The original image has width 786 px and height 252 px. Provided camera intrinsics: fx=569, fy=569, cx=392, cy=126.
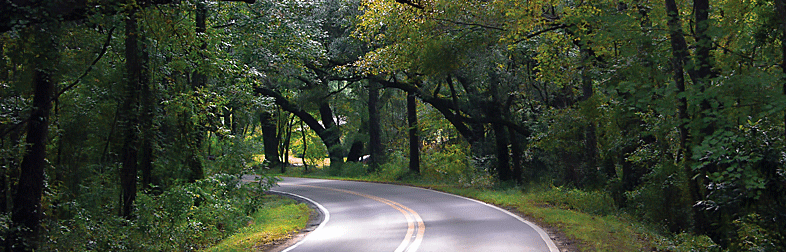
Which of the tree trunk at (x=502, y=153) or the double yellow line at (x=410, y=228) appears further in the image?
the tree trunk at (x=502, y=153)

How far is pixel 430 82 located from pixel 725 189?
16302 millimetres

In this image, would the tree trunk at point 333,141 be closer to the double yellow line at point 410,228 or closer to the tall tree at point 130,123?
the double yellow line at point 410,228

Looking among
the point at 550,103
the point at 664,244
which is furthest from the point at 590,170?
the point at 664,244

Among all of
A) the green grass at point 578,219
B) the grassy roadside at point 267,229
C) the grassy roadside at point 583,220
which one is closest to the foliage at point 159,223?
the grassy roadside at point 267,229

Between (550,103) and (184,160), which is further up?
(550,103)

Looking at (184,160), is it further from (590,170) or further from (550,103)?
(550,103)

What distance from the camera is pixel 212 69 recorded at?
13.6m

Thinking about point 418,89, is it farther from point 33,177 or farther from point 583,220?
point 33,177

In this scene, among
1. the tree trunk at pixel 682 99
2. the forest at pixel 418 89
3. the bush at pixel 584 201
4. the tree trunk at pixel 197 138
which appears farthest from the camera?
the bush at pixel 584 201

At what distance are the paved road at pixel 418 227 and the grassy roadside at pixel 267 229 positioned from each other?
68 centimetres

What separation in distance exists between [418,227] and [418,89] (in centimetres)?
1475

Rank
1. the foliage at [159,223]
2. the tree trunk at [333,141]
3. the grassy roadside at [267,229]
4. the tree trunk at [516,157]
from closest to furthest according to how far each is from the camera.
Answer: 1. the foliage at [159,223]
2. the grassy roadside at [267,229]
3. the tree trunk at [516,157]
4. the tree trunk at [333,141]

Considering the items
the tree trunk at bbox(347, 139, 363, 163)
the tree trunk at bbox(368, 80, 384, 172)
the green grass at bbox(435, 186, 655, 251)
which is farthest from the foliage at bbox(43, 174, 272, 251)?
the tree trunk at bbox(347, 139, 363, 163)

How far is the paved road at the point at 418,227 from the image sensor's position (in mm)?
10719
